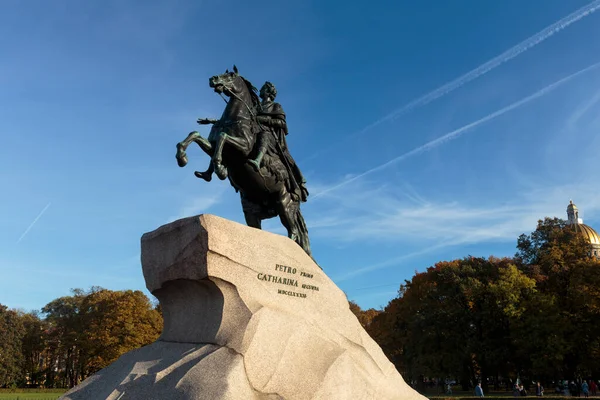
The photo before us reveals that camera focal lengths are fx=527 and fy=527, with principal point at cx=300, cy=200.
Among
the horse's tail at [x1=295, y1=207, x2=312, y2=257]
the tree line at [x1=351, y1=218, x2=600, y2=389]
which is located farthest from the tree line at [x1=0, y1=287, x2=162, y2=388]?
the horse's tail at [x1=295, y1=207, x2=312, y2=257]

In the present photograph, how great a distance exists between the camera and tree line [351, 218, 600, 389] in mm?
32000

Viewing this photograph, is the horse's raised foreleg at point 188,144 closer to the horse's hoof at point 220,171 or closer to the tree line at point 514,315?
the horse's hoof at point 220,171

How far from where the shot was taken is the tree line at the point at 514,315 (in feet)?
105

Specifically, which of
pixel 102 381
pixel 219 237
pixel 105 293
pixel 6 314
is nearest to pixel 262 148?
pixel 219 237

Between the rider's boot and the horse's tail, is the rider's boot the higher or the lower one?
the higher one

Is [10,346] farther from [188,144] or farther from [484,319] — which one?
[188,144]

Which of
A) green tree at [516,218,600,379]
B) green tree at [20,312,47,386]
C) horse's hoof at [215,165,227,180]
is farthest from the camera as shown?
green tree at [20,312,47,386]

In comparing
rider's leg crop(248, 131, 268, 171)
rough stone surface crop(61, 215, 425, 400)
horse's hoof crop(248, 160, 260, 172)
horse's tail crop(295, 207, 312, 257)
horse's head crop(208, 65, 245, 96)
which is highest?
horse's head crop(208, 65, 245, 96)

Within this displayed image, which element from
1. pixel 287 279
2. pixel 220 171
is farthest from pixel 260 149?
pixel 287 279

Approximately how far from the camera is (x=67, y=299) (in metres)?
60.4

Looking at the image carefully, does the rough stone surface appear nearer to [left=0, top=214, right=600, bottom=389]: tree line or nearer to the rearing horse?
the rearing horse

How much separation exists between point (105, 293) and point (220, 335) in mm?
44530

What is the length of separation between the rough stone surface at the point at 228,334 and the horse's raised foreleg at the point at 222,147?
1.33 metres

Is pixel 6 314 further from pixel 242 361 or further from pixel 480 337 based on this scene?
pixel 242 361
